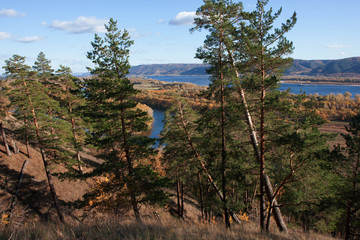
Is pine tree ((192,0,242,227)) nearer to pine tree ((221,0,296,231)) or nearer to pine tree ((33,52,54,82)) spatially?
pine tree ((221,0,296,231))

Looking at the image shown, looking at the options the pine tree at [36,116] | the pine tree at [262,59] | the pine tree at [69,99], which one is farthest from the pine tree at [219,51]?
the pine tree at [69,99]

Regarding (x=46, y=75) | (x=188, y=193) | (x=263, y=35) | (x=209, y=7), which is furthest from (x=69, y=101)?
(x=188, y=193)

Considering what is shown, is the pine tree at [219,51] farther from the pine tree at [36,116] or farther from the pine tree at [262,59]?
the pine tree at [36,116]

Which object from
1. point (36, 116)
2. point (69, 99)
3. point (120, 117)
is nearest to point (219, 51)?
point (120, 117)

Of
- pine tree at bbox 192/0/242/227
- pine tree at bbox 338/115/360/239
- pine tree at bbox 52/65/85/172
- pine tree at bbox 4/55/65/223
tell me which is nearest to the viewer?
pine tree at bbox 338/115/360/239

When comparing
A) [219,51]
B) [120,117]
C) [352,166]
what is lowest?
[352,166]

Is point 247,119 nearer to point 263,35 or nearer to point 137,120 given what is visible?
point 263,35

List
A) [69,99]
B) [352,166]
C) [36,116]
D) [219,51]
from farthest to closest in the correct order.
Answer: [69,99] < [36,116] < [219,51] < [352,166]

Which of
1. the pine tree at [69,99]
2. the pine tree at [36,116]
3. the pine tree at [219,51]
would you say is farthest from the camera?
the pine tree at [69,99]

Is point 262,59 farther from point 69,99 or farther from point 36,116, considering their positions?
point 69,99

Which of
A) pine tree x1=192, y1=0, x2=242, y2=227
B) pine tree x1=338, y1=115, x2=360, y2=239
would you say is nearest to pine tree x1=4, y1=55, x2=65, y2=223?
pine tree x1=192, y1=0, x2=242, y2=227

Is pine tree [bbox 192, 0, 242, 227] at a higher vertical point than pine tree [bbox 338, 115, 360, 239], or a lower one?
higher

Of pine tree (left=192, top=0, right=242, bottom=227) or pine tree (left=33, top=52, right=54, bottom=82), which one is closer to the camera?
pine tree (left=192, top=0, right=242, bottom=227)

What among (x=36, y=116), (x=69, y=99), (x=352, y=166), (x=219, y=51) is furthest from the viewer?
(x=69, y=99)
